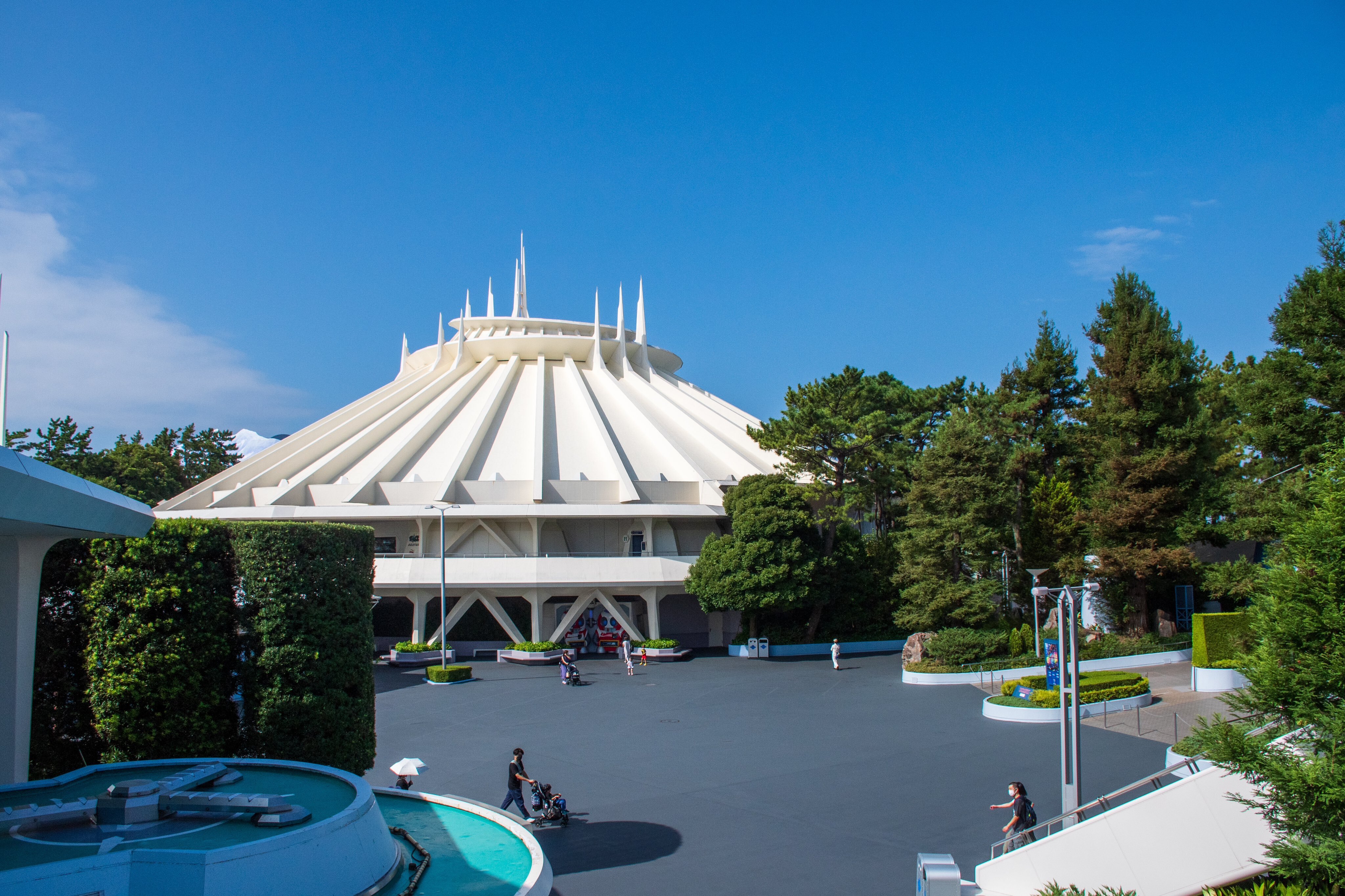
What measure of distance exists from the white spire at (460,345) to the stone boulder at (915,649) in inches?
983

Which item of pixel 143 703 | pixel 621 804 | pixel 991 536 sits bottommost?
pixel 621 804

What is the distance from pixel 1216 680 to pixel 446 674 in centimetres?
1927

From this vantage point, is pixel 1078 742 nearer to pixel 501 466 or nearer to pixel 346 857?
pixel 346 857

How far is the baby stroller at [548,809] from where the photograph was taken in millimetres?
10930

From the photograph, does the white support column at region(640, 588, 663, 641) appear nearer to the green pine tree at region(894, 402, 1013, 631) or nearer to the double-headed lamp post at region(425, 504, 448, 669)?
the double-headed lamp post at region(425, 504, 448, 669)

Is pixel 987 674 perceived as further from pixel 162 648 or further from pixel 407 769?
pixel 162 648

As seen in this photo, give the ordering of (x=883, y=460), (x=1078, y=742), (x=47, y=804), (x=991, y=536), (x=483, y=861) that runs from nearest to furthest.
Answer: (x=47, y=804) < (x=483, y=861) < (x=1078, y=742) < (x=991, y=536) < (x=883, y=460)

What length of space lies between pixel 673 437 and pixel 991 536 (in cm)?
1498

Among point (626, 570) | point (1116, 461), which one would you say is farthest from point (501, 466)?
point (1116, 461)

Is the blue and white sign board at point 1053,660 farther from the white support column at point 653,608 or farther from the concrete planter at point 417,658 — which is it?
the concrete planter at point 417,658

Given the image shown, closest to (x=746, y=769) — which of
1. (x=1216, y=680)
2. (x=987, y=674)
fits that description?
(x=987, y=674)

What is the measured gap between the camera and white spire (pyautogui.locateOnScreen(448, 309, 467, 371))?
39.9 meters

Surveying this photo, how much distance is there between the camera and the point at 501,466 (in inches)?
1244

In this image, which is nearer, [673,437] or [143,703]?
[143,703]
